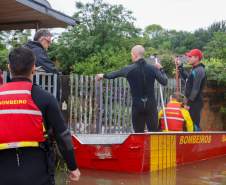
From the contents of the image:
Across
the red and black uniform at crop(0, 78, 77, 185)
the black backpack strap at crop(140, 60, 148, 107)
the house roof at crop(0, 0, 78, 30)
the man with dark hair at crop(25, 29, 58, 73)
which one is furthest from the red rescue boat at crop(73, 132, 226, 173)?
the red and black uniform at crop(0, 78, 77, 185)

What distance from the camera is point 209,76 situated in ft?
50.0

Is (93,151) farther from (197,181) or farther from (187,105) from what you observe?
(187,105)

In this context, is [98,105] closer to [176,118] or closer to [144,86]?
[176,118]

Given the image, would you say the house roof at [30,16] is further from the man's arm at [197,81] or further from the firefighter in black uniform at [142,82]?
the man's arm at [197,81]

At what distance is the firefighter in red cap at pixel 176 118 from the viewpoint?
9391 millimetres

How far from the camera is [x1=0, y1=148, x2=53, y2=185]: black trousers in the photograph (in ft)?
11.7

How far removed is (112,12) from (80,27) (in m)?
1.13

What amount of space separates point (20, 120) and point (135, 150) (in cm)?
440

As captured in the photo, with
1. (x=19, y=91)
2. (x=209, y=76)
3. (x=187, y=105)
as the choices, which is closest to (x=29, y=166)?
(x=19, y=91)

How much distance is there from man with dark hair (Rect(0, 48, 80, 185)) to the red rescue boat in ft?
13.4

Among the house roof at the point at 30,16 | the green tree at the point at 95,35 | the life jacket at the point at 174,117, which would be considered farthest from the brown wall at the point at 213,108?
the life jacket at the point at 174,117

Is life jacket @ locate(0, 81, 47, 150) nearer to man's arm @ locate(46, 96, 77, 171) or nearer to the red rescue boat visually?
man's arm @ locate(46, 96, 77, 171)

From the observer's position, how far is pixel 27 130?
3.62 meters

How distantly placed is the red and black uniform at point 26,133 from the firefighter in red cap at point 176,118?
5814 millimetres
